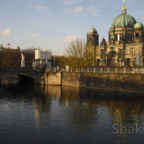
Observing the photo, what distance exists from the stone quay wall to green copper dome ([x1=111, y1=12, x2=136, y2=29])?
3102 inches

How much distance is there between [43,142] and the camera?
17.9 meters

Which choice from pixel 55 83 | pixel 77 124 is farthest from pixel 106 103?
pixel 55 83

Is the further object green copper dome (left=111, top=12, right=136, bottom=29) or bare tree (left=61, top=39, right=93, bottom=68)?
green copper dome (left=111, top=12, right=136, bottom=29)

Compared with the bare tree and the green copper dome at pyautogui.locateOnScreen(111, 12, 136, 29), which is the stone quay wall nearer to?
the bare tree

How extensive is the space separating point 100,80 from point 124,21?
8701 centimetres

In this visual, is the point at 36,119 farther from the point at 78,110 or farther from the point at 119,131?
the point at 119,131

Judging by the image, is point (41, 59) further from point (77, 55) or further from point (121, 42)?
point (121, 42)

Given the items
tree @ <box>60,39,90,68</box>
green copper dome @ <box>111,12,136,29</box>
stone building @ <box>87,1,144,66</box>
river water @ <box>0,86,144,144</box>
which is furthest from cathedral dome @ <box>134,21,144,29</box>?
river water @ <box>0,86,144,144</box>

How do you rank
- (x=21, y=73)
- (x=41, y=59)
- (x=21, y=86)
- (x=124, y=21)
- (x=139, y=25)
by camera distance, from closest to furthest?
(x=21, y=86) < (x=21, y=73) < (x=41, y=59) < (x=139, y=25) < (x=124, y=21)

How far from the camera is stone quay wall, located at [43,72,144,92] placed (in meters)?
46.2

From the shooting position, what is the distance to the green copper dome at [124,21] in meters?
130

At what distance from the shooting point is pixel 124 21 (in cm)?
12988

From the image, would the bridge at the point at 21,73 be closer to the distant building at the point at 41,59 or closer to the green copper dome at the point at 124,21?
the distant building at the point at 41,59

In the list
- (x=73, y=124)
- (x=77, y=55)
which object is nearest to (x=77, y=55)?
(x=77, y=55)
